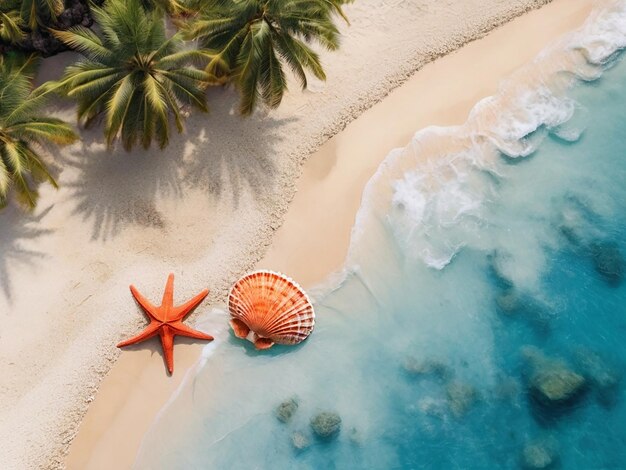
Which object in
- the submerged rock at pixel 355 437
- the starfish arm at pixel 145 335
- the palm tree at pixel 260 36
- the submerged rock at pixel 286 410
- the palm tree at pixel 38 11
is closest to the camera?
the palm tree at pixel 260 36

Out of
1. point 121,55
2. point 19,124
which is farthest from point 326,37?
point 19,124

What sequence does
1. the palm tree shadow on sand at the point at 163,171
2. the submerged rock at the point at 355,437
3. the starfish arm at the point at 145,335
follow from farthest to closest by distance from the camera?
the palm tree shadow on sand at the point at 163,171 → the submerged rock at the point at 355,437 → the starfish arm at the point at 145,335

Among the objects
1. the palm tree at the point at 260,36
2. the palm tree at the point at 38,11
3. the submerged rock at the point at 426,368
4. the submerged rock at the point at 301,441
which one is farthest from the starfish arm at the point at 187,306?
the palm tree at the point at 38,11

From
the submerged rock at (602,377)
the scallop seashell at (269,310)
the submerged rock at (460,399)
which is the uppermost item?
the scallop seashell at (269,310)

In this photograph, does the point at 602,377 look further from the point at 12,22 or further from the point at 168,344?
the point at 12,22

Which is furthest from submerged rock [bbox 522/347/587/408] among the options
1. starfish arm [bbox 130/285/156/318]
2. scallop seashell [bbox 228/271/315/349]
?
starfish arm [bbox 130/285/156/318]

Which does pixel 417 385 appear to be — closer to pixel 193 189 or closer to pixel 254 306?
pixel 254 306

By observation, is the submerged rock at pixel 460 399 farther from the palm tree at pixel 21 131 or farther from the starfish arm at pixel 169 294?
the palm tree at pixel 21 131

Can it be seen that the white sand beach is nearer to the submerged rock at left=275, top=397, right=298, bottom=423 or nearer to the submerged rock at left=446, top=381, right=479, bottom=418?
the submerged rock at left=275, top=397, right=298, bottom=423
